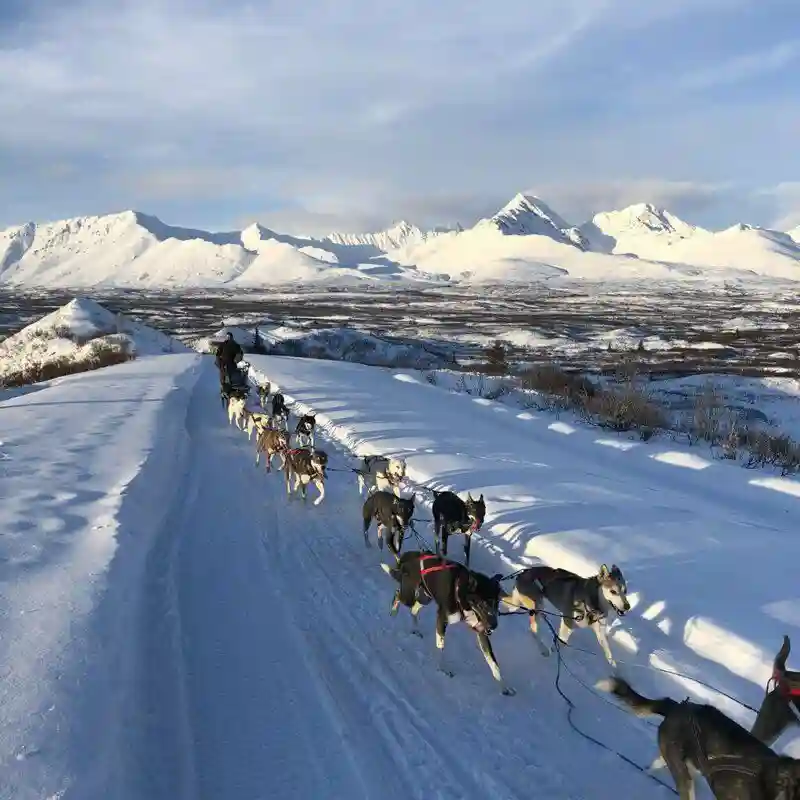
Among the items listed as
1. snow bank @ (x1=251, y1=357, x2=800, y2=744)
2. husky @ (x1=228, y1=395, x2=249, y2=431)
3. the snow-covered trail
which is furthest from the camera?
husky @ (x1=228, y1=395, x2=249, y2=431)

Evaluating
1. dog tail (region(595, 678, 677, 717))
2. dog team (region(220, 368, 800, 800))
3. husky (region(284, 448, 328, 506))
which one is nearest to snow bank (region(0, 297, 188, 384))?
husky (region(284, 448, 328, 506))

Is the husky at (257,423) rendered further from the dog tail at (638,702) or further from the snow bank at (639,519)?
the dog tail at (638,702)

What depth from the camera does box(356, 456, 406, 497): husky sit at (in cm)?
888

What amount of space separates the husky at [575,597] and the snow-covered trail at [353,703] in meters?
0.34

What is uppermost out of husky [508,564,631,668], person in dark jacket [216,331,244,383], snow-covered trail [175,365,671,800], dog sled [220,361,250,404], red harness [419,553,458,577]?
person in dark jacket [216,331,244,383]

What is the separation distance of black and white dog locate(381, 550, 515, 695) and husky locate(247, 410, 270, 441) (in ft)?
21.8

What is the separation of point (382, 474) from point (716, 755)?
6021mm

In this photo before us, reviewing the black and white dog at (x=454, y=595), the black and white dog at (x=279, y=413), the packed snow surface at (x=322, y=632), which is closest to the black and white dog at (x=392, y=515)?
the packed snow surface at (x=322, y=632)

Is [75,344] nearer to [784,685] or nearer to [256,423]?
[256,423]

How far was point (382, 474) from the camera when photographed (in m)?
9.01

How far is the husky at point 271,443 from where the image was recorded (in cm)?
1106

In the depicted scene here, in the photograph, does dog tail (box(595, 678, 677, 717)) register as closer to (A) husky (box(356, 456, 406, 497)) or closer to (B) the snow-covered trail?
(B) the snow-covered trail

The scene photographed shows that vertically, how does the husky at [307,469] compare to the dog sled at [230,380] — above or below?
below

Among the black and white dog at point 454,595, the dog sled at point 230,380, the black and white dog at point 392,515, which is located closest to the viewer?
the black and white dog at point 454,595
